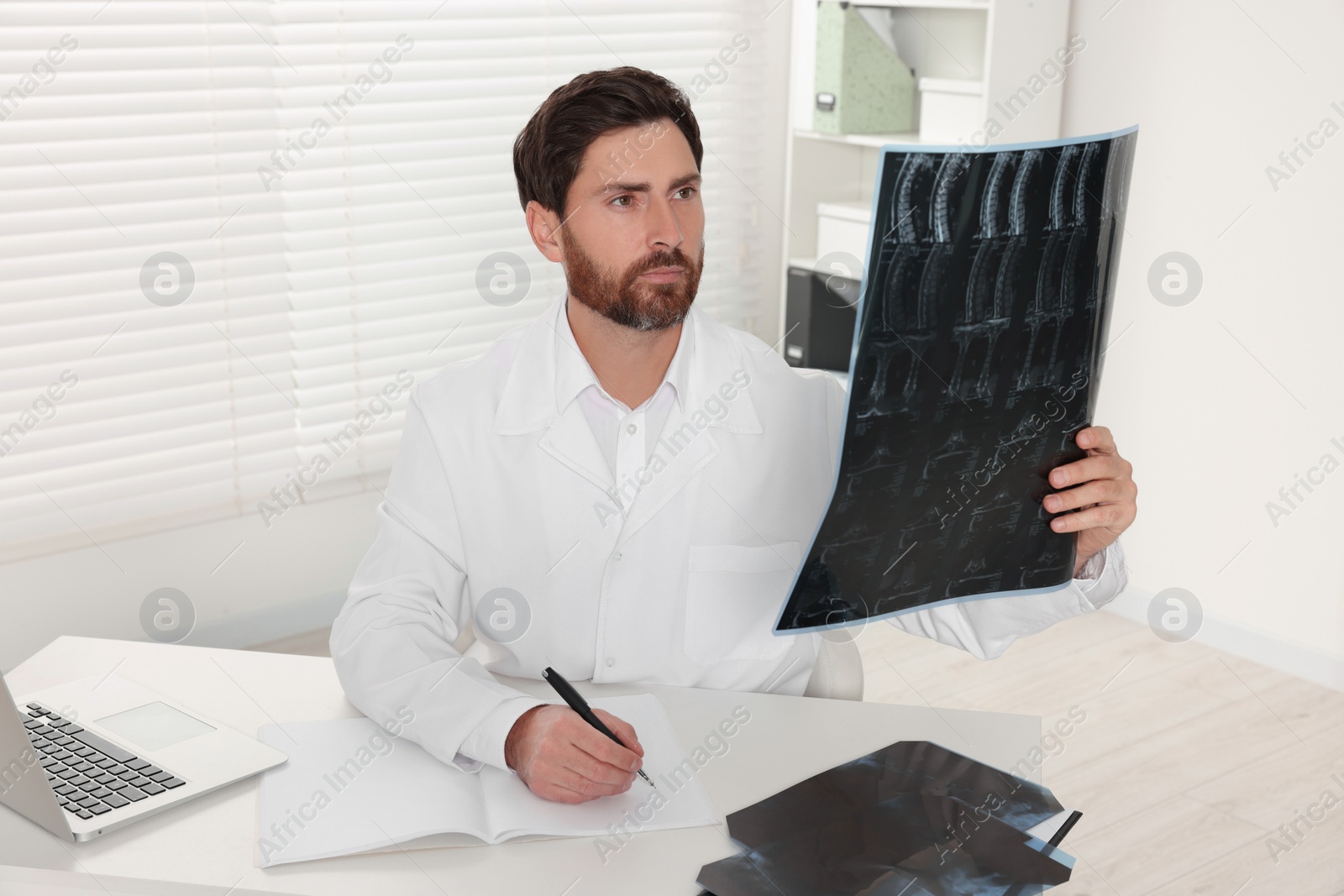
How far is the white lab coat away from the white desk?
140 mm

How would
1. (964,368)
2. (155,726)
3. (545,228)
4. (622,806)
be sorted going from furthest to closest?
(545,228) < (155,726) < (622,806) < (964,368)

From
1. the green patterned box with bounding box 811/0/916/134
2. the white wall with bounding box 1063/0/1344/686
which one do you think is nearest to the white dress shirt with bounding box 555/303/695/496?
the white wall with bounding box 1063/0/1344/686

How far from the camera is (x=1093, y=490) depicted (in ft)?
4.30

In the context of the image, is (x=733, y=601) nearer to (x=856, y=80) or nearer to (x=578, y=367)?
(x=578, y=367)

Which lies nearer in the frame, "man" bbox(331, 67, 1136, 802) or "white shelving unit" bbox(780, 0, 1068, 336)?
"man" bbox(331, 67, 1136, 802)

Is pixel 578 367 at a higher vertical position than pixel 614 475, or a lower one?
higher

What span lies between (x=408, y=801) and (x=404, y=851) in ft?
0.26

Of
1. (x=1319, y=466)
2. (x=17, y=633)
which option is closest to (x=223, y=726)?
(x=17, y=633)

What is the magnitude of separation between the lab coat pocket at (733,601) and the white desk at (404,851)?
0.56 feet

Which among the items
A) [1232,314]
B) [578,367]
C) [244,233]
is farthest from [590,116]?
[1232,314]

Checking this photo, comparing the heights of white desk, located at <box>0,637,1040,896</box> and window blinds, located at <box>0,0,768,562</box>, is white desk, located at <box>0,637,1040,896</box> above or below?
below

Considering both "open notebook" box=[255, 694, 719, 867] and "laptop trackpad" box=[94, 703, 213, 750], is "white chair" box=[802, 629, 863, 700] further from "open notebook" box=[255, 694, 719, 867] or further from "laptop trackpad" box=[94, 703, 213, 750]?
"laptop trackpad" box=[94, 703, 213, 750]

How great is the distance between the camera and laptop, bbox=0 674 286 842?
3.87 feet

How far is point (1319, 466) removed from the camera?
3064mm
